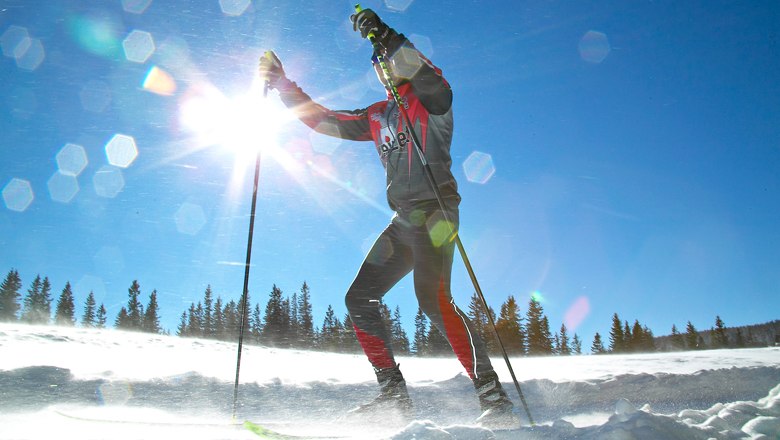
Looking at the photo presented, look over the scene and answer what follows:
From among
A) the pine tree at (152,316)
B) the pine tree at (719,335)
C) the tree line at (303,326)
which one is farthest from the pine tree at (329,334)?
the pine tree at (719,335)

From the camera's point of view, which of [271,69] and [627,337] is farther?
[627,337]

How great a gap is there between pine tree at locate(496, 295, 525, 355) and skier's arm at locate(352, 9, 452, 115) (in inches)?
1378

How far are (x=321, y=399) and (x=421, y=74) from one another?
9.75 feet

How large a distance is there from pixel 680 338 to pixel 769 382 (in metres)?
75.6

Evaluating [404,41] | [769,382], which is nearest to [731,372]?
[769,382]

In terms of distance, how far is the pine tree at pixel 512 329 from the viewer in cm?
3631

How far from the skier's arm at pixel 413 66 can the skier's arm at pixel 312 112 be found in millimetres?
750

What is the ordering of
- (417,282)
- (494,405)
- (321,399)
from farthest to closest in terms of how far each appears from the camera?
(321,399) → (417,282) → (494,405)

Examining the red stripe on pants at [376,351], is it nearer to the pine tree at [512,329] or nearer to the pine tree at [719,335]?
the pine tree at [512,329]

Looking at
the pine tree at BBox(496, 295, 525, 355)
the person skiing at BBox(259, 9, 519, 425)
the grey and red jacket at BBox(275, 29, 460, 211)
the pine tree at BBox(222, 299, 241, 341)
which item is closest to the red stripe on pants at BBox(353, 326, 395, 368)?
the person skiing at BBox(259, 9, 519, 425)

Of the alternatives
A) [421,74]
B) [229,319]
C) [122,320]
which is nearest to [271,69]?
[421,74]

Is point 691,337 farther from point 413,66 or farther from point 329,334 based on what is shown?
point 413,66

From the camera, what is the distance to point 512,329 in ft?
122

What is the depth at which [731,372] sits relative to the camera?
3855 millimetres
